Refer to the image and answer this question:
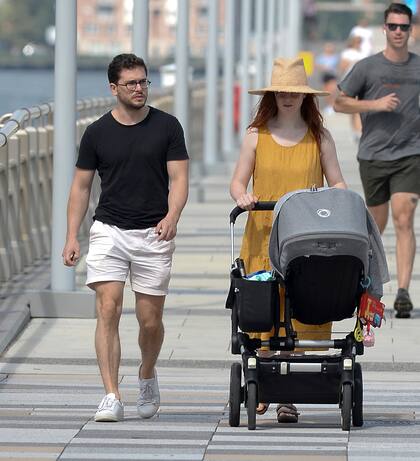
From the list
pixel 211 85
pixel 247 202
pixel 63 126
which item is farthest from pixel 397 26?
pixel 211 85

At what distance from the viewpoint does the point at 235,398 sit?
8.30 m

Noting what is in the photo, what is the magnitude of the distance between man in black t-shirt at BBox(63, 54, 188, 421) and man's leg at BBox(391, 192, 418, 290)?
3.67 metres

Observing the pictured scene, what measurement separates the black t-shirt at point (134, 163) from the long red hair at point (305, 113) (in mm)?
393

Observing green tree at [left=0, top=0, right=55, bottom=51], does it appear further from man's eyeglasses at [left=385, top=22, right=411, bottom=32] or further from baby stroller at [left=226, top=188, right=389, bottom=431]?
baby stroller at [left=226, top=188, right=389, bottom=431]

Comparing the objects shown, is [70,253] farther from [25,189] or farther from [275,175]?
[25,189]

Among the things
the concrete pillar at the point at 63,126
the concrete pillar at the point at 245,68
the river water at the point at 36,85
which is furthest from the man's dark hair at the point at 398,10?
the river water at the point at 36,85

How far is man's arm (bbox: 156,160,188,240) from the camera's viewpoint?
8.60 meters

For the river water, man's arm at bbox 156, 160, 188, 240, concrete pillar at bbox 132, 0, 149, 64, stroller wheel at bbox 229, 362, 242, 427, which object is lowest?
the river water

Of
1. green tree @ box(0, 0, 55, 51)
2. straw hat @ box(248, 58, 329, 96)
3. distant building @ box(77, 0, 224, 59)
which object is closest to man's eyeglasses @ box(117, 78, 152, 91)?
straw hat @ box(248, 58, 329, 96)

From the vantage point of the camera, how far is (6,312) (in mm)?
11961

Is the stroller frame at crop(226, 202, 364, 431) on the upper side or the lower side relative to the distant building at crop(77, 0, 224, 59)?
upper

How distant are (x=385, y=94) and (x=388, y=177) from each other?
1.85ft

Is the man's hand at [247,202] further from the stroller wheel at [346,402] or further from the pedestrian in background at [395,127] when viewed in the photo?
the pedestrian in background at [395,127]

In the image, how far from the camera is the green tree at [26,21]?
16900 cm
